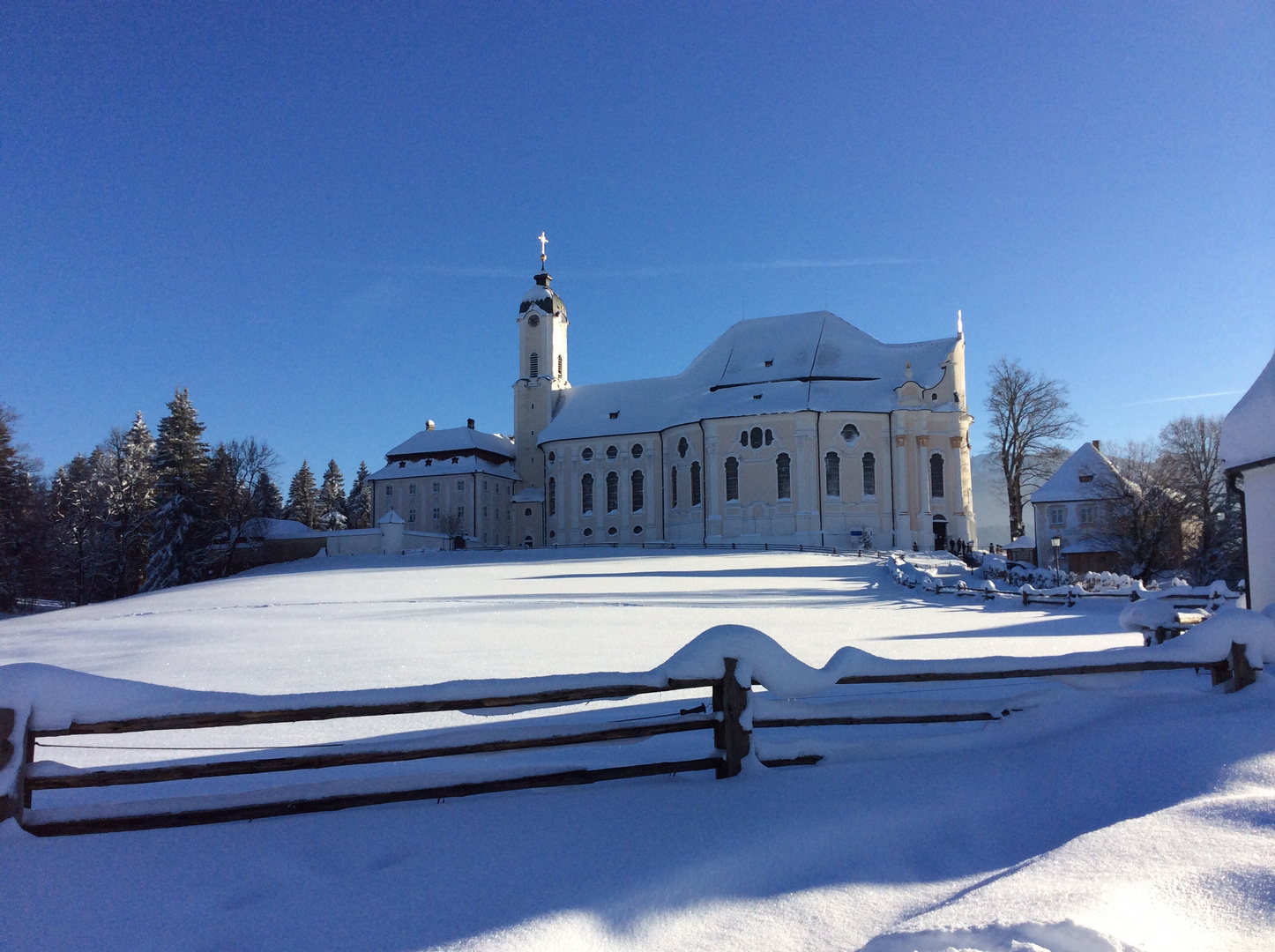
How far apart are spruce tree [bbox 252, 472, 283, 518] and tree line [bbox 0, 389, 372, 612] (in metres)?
8.43

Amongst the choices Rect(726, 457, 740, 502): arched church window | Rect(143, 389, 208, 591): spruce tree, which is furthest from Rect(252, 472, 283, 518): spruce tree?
Rect(726, 457, 740, 502): arched church window

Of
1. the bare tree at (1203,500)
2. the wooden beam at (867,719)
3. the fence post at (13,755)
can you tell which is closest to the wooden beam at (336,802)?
the fence post at (13,755)

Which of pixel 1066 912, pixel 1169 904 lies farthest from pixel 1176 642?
pixel 1066 912

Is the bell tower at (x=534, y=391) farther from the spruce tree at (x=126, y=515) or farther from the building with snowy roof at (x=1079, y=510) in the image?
the building with snowy roof at (x=1079, y=510)

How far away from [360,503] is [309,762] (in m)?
89.7

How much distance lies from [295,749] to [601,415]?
5642 centimetres

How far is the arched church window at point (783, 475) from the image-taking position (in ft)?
163

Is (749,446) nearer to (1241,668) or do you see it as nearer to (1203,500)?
(1203,500)

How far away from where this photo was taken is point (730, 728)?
503cm

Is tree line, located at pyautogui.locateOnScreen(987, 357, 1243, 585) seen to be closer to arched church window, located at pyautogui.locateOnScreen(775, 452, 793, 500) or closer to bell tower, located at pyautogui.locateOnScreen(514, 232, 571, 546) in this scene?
arched church window, located at pyautogui.locateOnScreen(775, 452, 793, 500)

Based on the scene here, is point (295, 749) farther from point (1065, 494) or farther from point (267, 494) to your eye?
point (267, 494)

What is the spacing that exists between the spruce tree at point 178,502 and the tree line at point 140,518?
0.06 meters

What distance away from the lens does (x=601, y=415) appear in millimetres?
61031

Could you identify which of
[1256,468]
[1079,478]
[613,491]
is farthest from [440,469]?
[1256,468]
